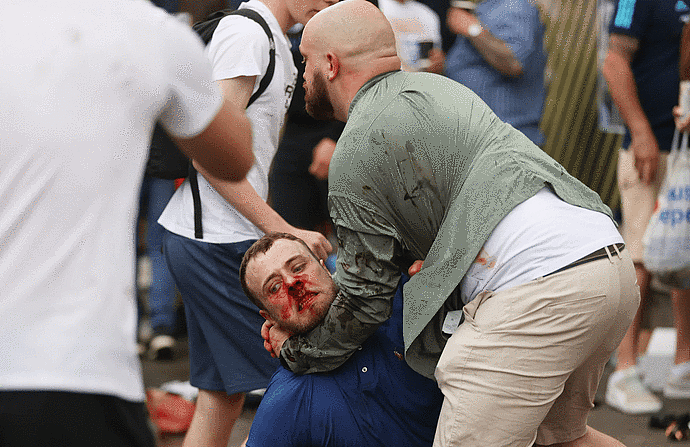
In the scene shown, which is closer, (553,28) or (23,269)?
(23,269)

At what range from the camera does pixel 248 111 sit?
2.73 metres

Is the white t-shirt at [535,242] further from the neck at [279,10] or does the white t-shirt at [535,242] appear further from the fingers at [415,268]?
the neck at [279,10]

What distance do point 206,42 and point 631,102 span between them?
94.5 inches

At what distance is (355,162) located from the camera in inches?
86.2

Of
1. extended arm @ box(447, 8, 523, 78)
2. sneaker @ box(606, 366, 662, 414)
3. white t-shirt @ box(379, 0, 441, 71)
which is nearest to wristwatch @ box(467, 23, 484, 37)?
extended arm @ box(447, 8, 523, 78)

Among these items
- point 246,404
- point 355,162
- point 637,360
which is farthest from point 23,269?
point 637,360

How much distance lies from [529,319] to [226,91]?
3.73 feet

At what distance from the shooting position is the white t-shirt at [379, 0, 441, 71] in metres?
4.51

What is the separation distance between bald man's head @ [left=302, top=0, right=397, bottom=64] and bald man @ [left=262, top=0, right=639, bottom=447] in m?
0.09

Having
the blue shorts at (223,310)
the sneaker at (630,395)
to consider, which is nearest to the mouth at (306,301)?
the blue shorts at (223,310)

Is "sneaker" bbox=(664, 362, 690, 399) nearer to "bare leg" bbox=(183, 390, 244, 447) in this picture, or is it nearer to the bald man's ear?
"bare leg" bbox=(183, 390, 244, 447)

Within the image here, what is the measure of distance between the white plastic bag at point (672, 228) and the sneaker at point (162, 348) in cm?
273

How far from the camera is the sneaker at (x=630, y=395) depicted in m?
4.14

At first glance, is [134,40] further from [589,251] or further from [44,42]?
[589,251]
